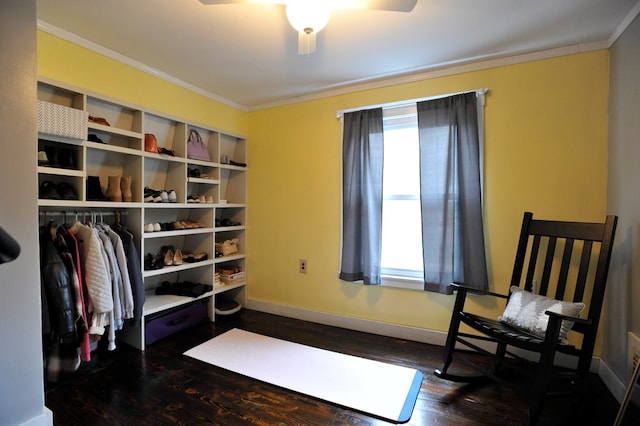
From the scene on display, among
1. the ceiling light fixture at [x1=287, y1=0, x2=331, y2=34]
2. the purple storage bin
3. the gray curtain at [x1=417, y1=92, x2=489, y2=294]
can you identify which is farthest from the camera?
the purple storage bin

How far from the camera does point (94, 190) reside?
2.10 metres

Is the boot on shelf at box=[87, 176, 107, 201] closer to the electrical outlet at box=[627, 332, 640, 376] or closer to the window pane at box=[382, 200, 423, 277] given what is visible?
the window pane at box=[382, 200, 423, 277]

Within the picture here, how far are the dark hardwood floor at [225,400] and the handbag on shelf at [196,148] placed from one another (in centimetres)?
169

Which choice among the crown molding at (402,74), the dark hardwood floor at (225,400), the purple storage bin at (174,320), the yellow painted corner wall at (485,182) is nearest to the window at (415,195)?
the yellow painted corner wall at (485,182)

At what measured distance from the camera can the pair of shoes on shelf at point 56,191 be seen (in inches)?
72.2

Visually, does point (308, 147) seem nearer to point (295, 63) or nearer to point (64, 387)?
point (295, 63)

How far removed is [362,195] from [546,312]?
61.1 inches

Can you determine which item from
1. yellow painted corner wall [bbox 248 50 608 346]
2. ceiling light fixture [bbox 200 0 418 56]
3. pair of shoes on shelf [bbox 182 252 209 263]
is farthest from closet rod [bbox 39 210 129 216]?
ceiling light fixture [bbox 200 0 418 56]

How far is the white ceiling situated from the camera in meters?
1.71

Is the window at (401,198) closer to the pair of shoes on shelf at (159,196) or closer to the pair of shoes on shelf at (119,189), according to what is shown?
the pair of shoes on shelf at (159,196)

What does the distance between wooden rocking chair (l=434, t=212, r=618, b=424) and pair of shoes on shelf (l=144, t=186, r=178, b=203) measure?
93.8 inches

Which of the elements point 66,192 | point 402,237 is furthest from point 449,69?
point 66,192

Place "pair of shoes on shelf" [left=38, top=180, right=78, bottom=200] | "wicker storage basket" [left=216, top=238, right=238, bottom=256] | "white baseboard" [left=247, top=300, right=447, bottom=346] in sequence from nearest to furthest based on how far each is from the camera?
"pair of shoes on shelf" [left=38, top=180, right=78, bottom=200] < "white baseboard" [left=247, top=300, right=447, bottom=346] < "wicker storage basket" [left=216, top=238, right=238, bottom=256]

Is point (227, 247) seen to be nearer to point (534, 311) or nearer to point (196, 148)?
point (196, 148)
